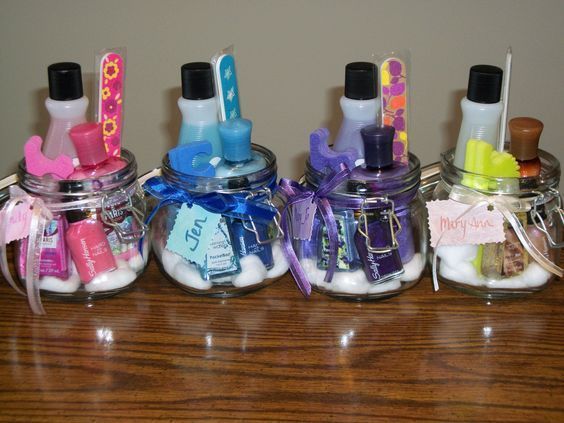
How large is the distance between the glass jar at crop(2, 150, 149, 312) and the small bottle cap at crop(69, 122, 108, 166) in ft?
0.07

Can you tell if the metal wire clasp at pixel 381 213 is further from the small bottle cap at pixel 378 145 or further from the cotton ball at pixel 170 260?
the cotton ball at pixel 170 260

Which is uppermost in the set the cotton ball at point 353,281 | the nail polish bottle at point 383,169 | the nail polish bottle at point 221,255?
the nail polish bottle at point 383,169

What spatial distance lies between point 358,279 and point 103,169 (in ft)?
0.97

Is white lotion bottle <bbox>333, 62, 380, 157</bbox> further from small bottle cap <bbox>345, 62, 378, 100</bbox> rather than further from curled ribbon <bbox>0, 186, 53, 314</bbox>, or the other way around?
curled ribbon <bbox>0, 186, 53, 314</bbox>

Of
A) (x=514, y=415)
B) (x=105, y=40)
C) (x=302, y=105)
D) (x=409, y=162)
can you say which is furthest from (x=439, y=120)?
(x=514, y=415)

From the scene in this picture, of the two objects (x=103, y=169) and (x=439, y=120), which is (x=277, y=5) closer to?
(x=439, y=120)

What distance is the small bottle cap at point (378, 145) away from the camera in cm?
72

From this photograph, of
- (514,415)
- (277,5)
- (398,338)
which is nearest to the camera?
(514,415)

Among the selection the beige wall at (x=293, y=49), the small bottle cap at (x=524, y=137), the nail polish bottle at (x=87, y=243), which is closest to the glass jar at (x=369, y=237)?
the small bottle cap at (x=524, y=137)

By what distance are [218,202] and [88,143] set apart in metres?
0.15

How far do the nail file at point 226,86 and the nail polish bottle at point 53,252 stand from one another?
0.69ft

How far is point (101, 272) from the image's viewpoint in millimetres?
788

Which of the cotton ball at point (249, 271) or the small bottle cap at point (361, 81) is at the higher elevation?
the small bottle cap at point (361, 81)

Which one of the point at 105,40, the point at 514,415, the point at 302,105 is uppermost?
the point at 105,40
